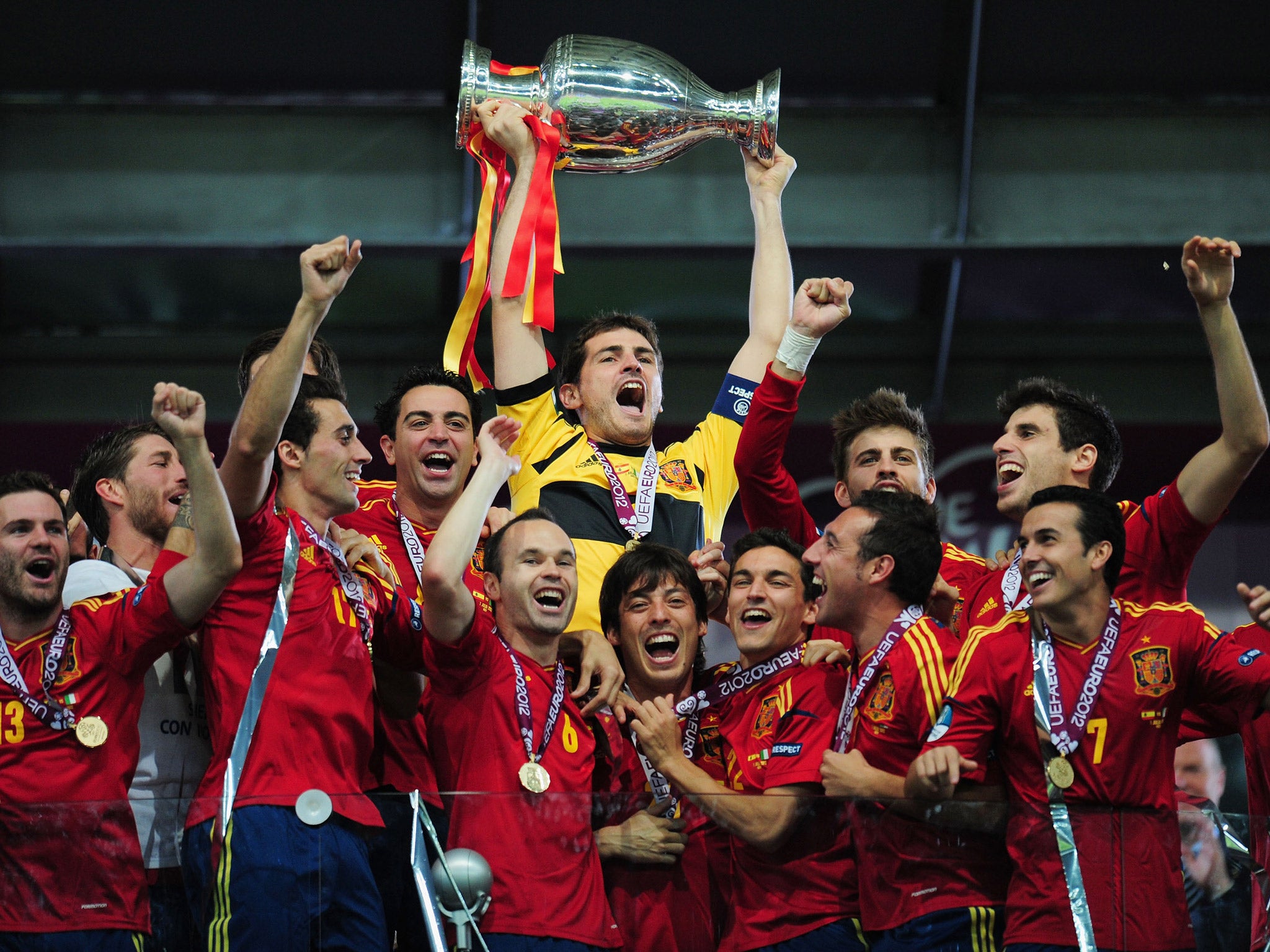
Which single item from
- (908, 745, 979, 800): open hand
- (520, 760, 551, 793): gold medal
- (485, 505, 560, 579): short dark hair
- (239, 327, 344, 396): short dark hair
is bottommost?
(520, 760, 551, 793): gold medal

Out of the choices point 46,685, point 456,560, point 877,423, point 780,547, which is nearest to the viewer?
point 456,560

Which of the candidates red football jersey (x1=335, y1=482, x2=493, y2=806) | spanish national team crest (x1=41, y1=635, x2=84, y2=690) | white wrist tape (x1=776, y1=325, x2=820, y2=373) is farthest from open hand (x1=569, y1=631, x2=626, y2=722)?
spanish national team crest (x1=41, y1=635, x2=84, y2=690)

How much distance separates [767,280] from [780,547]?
122 cm

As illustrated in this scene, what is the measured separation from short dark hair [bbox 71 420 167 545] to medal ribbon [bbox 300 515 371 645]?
100 centimetres

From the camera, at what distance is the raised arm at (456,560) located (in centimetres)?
385

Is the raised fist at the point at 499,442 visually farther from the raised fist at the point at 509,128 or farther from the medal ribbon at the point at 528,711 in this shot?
the raised fist at the point at 509,128

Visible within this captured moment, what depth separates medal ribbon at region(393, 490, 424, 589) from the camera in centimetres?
462

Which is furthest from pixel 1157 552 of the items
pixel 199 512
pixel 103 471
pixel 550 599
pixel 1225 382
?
pixel 103 471

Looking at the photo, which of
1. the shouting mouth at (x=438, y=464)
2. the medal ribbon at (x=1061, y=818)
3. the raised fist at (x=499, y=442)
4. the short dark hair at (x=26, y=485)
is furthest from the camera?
the shouting mouth at (x=438, y=464)

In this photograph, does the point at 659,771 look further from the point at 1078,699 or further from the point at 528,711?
the point at 1078,699

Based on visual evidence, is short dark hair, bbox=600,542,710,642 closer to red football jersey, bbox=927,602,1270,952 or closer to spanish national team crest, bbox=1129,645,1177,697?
red football jersey, bbox=927,602,1270,952

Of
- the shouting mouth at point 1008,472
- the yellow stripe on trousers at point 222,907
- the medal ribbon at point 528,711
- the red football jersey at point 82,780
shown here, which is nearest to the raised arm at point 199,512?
the red football jersey at point 82,780

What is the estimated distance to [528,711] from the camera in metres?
4.02

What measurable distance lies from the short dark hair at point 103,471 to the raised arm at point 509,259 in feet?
3.62
